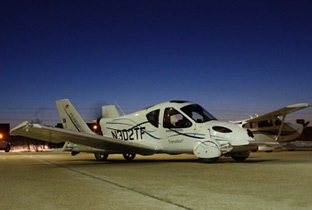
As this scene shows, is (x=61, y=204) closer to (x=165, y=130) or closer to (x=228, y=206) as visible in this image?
(x=228, y=206)

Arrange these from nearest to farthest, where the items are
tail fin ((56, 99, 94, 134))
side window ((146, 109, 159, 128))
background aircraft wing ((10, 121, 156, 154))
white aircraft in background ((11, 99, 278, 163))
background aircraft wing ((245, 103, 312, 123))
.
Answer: background aircraft wing ((10, 121, 156, 154)) → white aircraft in background ((11, 99, 278, 163)) → side window ((146, 109, 159, 128)) → tail fin ((56, 99, 94, 134)) → background aircraft wing ((245, 103, 312, 123))

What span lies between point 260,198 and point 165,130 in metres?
8.74

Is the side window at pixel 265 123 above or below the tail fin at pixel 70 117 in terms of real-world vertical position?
below

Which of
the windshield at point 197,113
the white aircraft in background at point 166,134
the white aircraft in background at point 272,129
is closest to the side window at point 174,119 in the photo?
the white aircraft in background at point 166,134

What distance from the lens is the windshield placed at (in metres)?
13.0

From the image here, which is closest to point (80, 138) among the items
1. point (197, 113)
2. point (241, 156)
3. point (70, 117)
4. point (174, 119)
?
point (174, 119)

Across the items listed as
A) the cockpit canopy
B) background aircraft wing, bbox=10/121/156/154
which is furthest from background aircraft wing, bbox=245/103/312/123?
background aircraft wing, bbox=10/121/156/154

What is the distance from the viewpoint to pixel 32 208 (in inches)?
170

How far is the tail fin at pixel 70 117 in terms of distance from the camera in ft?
54.8

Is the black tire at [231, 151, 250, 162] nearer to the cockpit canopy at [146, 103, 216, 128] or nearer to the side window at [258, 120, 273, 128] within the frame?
the cockpit canopy at [146, 103, 216, 128]

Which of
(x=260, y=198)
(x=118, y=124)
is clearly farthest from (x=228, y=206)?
(x=118, y=124)

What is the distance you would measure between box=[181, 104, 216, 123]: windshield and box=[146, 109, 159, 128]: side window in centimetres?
124

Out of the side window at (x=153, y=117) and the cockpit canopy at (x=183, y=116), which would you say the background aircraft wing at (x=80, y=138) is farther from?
the cockpit canopy at (x=183, y=116)

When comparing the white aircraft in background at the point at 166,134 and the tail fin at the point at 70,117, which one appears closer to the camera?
the white aircraft in background at the point at 166,134
